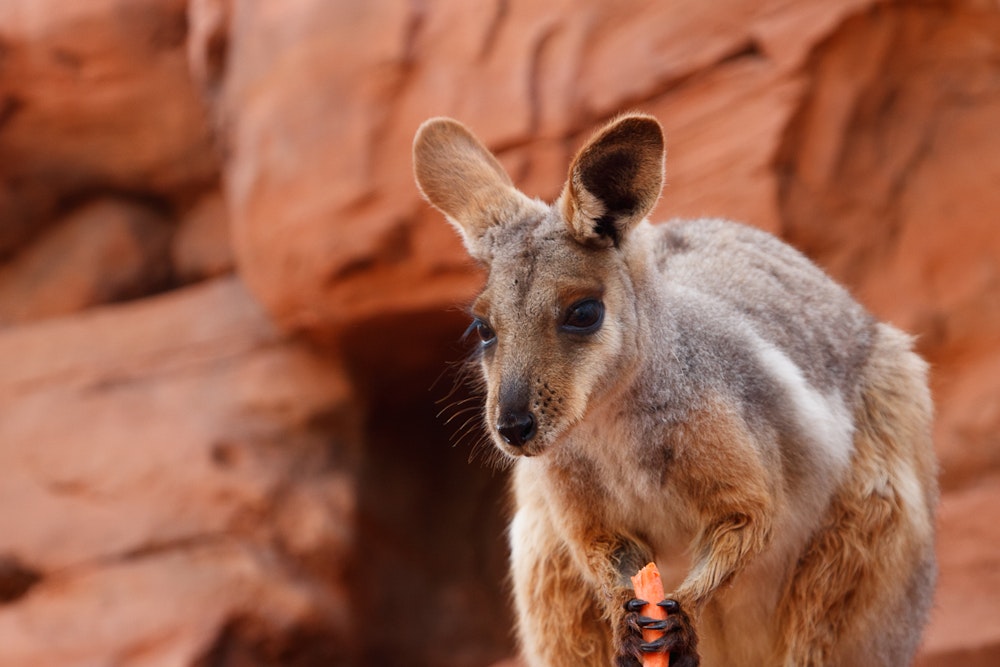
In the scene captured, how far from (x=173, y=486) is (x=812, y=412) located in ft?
13.0

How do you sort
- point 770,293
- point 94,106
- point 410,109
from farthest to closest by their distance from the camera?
1. point 94,106
2. point 410,109
3. point 770,293

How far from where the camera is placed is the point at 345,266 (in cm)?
645

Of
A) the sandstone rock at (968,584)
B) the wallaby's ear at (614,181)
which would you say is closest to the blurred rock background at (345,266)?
the sandstone rock at (968,584)

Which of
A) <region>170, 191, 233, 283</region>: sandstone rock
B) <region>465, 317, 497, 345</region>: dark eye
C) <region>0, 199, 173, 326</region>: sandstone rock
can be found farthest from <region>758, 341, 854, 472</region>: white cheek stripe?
<region>0, 199, 173, 326</region>: sandstone rock

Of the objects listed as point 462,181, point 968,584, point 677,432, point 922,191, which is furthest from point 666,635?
point 922,191

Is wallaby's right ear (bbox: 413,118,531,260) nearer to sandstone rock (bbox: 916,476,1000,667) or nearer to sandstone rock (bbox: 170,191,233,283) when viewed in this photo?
sandstone rock (bbox: 916,476,1000,667)

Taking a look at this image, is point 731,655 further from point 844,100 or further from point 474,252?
point 844,100

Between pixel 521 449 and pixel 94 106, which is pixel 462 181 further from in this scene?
pixel 94 106

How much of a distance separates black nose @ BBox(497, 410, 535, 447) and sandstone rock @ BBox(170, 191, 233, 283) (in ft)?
16.6

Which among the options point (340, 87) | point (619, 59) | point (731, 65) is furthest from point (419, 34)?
point (731, 65)

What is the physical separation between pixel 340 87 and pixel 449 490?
265 cm

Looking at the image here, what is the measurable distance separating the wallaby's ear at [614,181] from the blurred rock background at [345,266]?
1.96m

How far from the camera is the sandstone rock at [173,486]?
248 inches

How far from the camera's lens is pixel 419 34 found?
251 inches
